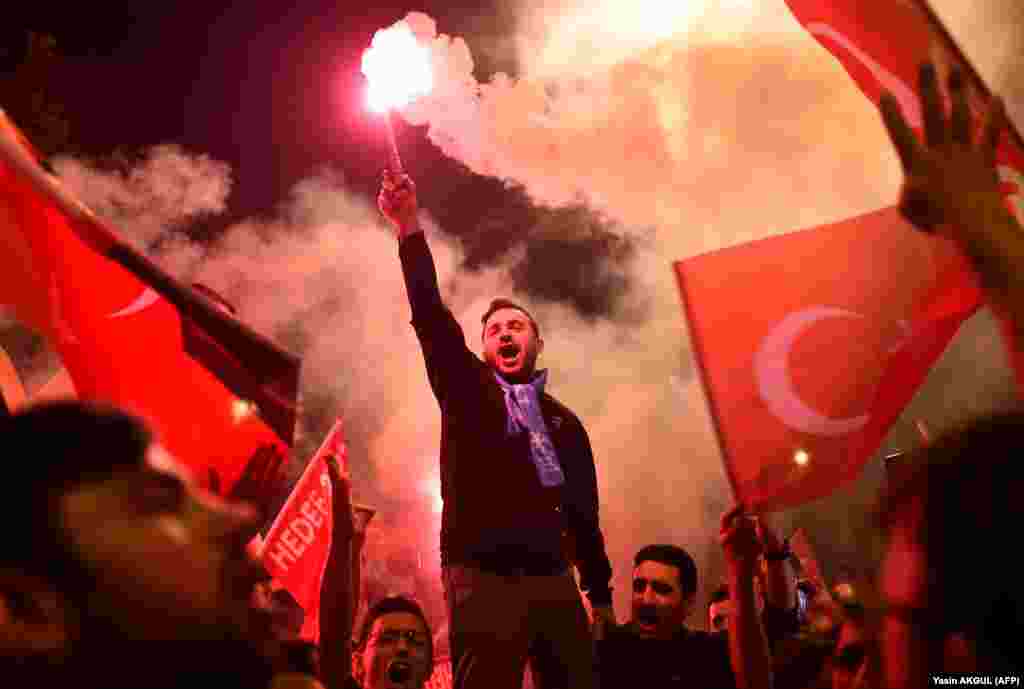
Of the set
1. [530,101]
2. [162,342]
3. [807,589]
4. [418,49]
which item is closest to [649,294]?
[530,101]

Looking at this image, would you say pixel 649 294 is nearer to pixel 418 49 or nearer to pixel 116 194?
pixel 116 194

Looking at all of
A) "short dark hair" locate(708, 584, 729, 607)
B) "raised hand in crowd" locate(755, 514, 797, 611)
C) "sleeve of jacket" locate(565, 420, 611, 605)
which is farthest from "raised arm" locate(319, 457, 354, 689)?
"short dark hair" locate(708, 584, 729, 607)

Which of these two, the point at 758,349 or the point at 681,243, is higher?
the point at 681,243

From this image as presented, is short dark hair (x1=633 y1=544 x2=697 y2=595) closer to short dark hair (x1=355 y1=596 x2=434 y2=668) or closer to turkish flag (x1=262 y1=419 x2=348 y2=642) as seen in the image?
short dark hair (x1=355 y1=596 x2=434 y2=668)

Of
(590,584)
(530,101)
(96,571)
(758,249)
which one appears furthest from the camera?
(530,101)

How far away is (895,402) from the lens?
128 inches

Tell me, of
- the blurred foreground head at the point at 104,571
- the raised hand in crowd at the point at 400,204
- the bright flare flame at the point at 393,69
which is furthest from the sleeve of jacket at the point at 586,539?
the blurred foreground head at the point at 104,571

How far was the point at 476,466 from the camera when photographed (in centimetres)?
354

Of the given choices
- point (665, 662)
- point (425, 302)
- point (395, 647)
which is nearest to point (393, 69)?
point (425, 302)

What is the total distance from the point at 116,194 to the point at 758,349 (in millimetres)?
8203

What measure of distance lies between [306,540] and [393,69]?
2.57 metres

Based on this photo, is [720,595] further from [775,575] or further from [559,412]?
[559,412]

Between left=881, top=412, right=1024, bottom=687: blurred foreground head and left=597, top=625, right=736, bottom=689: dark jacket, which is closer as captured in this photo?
left=881, top=412, right=1024, bottom=687: blurred foreground head

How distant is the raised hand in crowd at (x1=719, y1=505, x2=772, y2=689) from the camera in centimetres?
290
